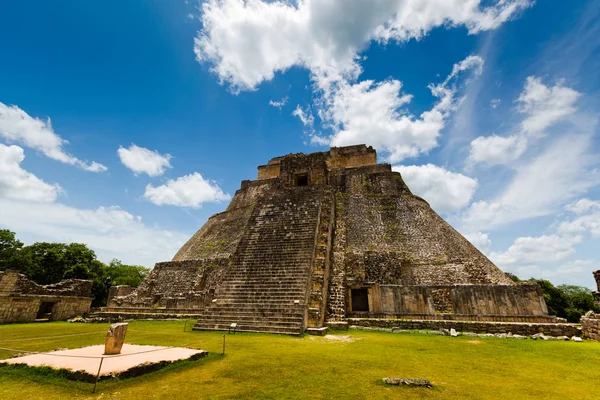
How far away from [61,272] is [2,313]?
1654 centimetres

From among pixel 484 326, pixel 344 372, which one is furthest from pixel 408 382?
pixel 484 326

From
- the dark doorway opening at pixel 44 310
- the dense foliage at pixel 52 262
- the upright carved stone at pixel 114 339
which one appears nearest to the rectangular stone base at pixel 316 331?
the upright carved stone at pixel 114 339

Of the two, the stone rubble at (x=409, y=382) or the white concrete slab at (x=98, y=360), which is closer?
the stone rubble at (x=409, y=382)

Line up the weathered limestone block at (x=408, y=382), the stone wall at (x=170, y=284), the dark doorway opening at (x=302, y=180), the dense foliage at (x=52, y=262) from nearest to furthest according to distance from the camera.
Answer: the weathered limestone block at (x=408, y=382) → the stone wall at (x=170, y=284) → the dark doorway opening at (x=302, y=180) → the dense foliage at (x=52, y=262)

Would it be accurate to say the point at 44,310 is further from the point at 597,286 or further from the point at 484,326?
the point at 597,286

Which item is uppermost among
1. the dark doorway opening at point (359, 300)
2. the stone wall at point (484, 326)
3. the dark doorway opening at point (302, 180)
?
the dark doorway opening at point (302, 180)

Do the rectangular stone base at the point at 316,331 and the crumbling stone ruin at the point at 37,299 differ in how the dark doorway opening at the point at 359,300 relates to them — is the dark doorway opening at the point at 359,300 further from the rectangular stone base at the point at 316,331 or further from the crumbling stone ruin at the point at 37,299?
the crumbling stone ruin at the point at 37,299

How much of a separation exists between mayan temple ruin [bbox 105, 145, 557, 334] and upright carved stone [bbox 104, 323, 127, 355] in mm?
4098

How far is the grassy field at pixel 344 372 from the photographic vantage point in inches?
147

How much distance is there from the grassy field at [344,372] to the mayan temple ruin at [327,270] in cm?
219

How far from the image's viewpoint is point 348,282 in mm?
11570

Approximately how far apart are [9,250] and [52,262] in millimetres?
5311

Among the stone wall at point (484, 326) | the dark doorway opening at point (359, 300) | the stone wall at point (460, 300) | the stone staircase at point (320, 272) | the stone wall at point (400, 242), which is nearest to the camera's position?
the stone wall at point (484, 326)

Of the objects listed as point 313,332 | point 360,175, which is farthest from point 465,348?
point 360,175
